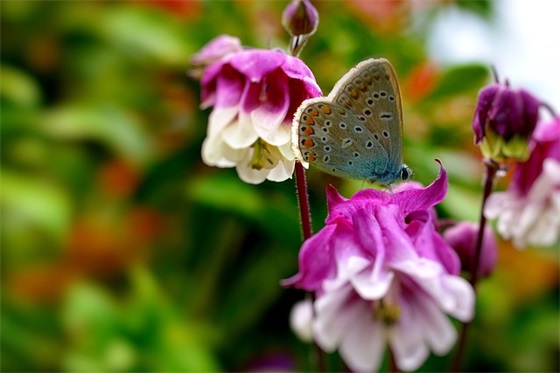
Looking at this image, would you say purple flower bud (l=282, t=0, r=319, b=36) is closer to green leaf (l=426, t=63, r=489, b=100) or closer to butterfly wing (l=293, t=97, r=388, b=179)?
butterfly wing (l=293, t=97, r=388, b=179)

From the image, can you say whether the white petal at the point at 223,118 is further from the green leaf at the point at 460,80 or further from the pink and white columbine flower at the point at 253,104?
the green leaf at the point at 460,80

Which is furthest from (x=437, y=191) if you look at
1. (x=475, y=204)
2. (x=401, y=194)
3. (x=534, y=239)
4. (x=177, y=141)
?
(x=177, y=141)

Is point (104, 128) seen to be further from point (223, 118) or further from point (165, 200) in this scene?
point (223, 118)

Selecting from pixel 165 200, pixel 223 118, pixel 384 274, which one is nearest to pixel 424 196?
pixel 384 274

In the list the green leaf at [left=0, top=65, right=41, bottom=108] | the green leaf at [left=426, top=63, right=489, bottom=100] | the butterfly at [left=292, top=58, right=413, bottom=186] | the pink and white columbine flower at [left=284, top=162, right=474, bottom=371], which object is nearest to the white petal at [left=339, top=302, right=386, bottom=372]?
the pink and white columbine flower at [left=284, top=162, right=474, bottom=371]

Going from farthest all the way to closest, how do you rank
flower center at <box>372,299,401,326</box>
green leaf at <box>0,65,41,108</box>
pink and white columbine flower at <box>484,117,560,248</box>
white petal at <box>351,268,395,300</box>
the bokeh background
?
1. green leaf at <box>0,65,41,108</box>
2. the bokeh background
3. pink and white columbine flower at <box>484,117,560,248</box>
4. flower center at <box>372,299,401,326</box>
5. white petal at <box>351,268,395,300</box>

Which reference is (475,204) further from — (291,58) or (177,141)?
(291,58)
